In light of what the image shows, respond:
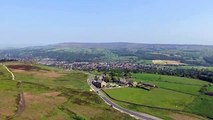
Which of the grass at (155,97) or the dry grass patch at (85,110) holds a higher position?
the dry grass patch at (85,110)

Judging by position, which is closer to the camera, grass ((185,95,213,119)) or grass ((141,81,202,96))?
grass ((185,95,213,119))

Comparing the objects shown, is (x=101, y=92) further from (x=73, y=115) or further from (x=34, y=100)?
(x=73, y=115)

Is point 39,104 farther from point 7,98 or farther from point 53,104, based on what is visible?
point 7,98

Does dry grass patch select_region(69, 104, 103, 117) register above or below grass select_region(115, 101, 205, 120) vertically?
above

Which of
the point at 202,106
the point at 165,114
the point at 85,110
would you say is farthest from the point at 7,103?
the point at 202,106

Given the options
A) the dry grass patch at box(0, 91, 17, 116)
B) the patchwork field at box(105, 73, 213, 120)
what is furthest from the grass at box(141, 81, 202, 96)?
the dry grass patch at box(0, 91, 17, 116)

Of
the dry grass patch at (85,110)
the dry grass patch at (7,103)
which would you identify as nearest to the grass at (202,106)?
the dry grass patch at (85,110)

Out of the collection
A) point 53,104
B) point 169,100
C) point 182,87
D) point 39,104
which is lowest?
point 169,100

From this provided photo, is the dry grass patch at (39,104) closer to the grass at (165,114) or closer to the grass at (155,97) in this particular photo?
the grass at (165,114)

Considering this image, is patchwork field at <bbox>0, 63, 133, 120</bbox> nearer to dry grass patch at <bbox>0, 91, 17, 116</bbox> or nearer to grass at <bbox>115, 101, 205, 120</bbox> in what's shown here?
dry grass patch at <bbox>0, 91, 17, 116</bbox>
